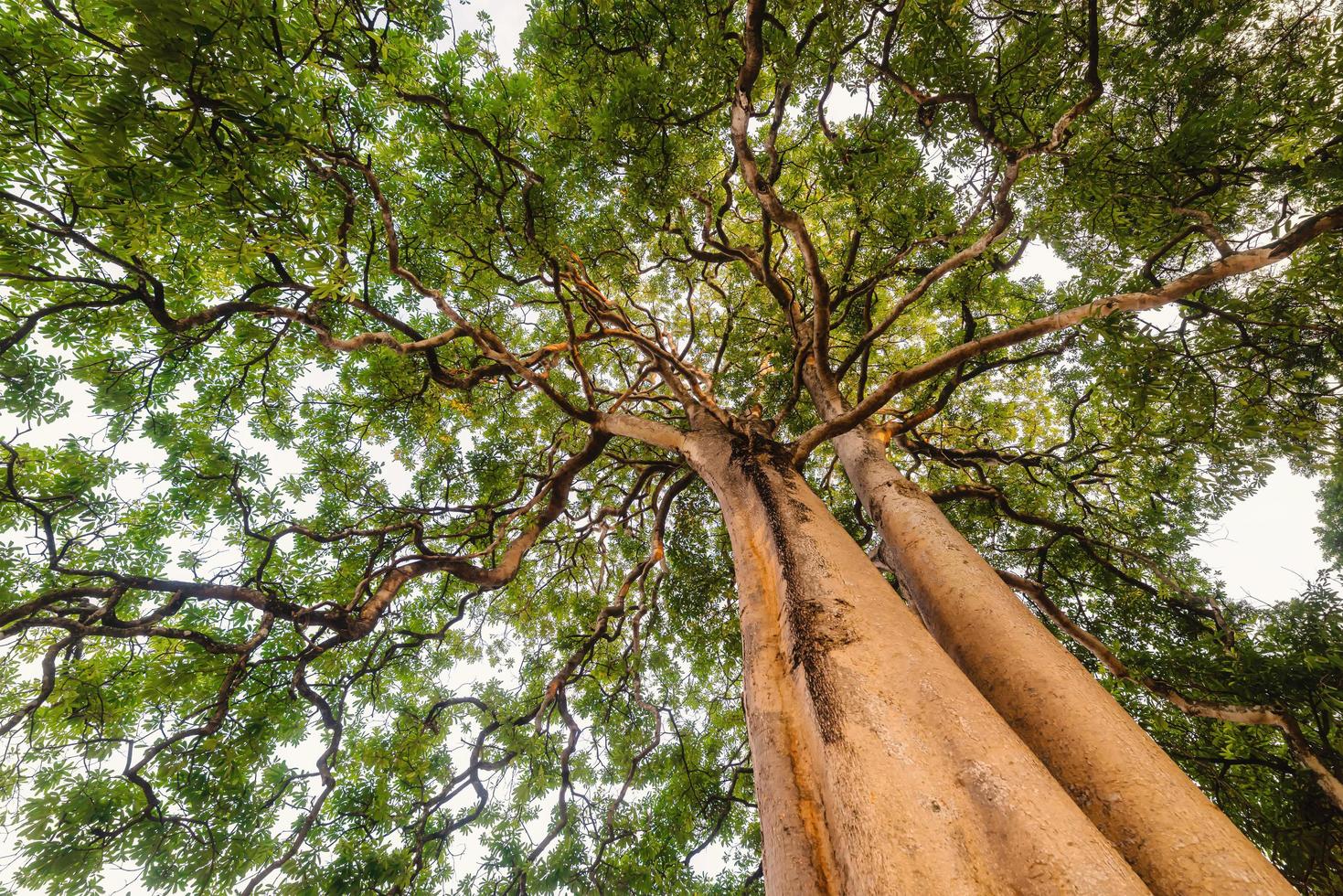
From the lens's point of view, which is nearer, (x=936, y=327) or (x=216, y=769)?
(x=216, y=769)

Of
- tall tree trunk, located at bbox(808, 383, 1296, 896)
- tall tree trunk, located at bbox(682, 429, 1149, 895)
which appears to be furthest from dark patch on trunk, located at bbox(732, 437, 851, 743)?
tall tree trunk, located at bbox(808, 383, 1296, 896)

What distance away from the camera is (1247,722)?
3176 mm

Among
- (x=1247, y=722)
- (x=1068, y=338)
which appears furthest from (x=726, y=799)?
(x=1068, y=338)

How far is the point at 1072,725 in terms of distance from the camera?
71.5 inches

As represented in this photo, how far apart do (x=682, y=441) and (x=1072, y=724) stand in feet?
9.60

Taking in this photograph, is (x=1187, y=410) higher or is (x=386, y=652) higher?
(x=386, y=652)

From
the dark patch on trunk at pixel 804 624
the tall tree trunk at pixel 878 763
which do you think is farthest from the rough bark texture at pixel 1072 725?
the dark patch on trunk at pixel 804 624

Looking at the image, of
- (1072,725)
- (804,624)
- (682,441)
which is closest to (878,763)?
(804,624)

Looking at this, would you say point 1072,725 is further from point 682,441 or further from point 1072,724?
point 682,441

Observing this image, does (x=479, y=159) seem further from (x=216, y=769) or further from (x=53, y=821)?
(x=53, y=821)

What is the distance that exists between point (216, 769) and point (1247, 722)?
728 centimetres

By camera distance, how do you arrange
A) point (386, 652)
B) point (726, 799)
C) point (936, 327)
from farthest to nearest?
point (936, 327)
point (726, 799)
point (386, 652)

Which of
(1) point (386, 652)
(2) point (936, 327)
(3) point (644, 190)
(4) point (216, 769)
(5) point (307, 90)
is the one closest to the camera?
(5) point (307, 90)

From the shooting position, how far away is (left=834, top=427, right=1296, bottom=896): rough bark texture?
1.37m
